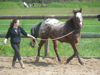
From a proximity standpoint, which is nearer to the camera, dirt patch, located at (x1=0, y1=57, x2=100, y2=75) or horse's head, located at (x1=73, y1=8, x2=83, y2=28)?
dirt patch, located at (x1=0, y1=57, x2=100, y2=75)

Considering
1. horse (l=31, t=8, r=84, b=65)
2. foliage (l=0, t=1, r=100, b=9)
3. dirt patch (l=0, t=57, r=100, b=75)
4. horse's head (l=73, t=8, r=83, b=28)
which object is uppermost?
horse's head (l=73, t=8, r=83, b=28)

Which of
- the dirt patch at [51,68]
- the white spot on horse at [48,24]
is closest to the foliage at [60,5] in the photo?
the white spot on horse at [48,24]

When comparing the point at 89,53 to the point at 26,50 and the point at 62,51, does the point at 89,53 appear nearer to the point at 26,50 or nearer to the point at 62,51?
the point at 62,51

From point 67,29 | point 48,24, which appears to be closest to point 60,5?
point 48,24

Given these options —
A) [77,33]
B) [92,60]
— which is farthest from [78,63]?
[77,33]

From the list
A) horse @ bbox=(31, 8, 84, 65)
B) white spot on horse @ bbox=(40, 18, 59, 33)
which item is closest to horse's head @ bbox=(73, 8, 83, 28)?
horse @ bbox=(31, 8, 84, 65)

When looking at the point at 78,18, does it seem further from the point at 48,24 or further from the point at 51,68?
the point at 51,68

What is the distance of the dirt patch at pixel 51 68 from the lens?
15.0 feet

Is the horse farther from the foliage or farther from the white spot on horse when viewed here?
the foliage

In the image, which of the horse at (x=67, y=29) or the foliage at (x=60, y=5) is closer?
the horse at (x=67, y=29)

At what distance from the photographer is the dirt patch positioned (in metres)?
4.56

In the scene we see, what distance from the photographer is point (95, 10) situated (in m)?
15.4

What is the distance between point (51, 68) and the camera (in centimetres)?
510

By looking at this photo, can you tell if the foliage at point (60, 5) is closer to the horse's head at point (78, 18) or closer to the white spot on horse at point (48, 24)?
the white spot on horse at point (48, 24)
